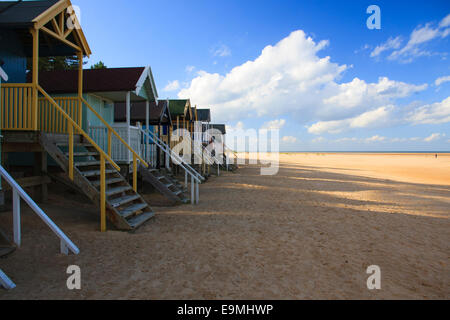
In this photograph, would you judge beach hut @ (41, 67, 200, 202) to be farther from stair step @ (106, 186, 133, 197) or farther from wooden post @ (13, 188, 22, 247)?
wooden post @ (13, 188, 22, 247)

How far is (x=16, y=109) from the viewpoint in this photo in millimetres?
6609

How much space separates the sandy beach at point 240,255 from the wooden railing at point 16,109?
2298 mm

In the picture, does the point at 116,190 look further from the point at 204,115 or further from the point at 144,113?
the point at 204,115

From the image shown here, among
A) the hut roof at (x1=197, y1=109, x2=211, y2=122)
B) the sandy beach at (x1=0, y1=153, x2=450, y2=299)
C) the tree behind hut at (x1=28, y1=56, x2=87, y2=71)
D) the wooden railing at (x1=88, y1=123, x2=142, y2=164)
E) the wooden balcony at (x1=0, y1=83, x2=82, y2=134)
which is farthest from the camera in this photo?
the hut roof at (x1=197, y1=109, x2=211, y2=122)

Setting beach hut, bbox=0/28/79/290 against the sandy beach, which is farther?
beach hut, bbox=0/28/79/290

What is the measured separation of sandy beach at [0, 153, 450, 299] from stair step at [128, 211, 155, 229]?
0.19 m

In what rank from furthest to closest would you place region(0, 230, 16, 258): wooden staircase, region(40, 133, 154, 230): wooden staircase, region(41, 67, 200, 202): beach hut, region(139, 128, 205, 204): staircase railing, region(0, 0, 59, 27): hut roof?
1. region(41, 67, 200, 202): beach hut
2. region(139, 128, 205, 204): staircase railing
3. region(0, 0, 59, 27): hut roof
4. region(40, 133, 154, 230): wooden staircase
5. region(0, 230, 16, 258): wooden staircase

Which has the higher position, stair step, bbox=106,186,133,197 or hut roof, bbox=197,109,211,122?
hut roof, bbox=197,109,211,122

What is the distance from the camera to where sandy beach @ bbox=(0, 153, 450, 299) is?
12.3 ft

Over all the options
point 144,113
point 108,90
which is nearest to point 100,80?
point 108,90

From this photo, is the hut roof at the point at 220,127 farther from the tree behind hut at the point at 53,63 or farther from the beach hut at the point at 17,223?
the beach hut at the point at 17,223

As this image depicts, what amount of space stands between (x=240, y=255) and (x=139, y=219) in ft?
10.2

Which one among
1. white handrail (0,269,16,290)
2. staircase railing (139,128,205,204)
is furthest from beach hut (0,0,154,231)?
white handrail (0,269,16,290)

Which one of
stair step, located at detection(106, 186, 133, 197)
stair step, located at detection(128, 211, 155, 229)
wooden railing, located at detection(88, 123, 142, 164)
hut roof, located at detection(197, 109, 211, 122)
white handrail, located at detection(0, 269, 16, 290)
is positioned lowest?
white handrail, located at detection(0, 269, 16, 290)
